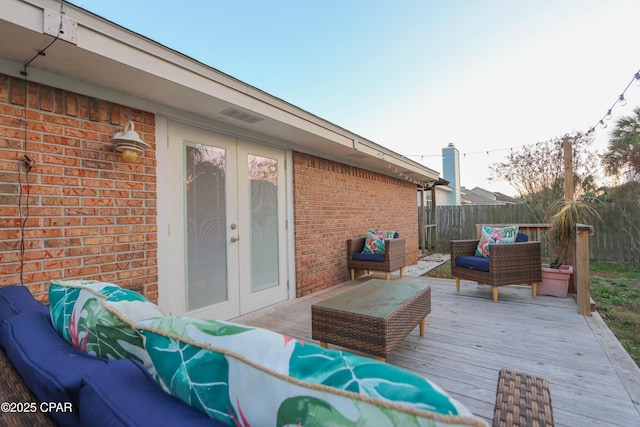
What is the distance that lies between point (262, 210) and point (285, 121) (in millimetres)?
1212

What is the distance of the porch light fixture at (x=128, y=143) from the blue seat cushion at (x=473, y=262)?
13.9 ft

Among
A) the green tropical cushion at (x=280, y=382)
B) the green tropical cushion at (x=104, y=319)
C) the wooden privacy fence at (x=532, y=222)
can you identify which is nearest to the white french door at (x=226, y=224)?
the green tropical cushion at (x=104, y=319)

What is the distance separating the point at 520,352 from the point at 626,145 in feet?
22.6

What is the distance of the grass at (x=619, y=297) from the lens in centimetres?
296

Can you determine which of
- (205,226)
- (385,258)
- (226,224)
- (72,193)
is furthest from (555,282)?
(72,193)

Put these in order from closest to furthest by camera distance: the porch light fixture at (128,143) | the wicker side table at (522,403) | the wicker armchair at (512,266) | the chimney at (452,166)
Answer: the wicker side table at (522,403), the porch light fixture at (128,143), the wicker armchair at (512,266), the chimney at (452,166)

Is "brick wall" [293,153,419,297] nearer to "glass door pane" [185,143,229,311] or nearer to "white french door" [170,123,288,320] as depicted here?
"white french door" [170,123,288,320]

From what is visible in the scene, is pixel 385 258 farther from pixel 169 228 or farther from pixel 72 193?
pixel 72 193

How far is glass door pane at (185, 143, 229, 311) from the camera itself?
122 inches

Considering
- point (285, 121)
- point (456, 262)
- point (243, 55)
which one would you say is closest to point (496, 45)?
point (456, 262)

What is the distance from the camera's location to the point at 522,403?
3.48 feet

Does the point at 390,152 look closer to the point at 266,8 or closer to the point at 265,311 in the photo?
the point at 266,8

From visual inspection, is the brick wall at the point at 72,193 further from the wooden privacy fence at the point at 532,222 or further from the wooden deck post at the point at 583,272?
the wooden privacy fence at the point at 532,222

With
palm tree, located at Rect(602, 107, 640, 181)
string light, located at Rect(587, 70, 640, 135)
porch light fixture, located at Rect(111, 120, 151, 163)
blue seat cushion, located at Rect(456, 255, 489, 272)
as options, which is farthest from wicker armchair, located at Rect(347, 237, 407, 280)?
palm tree, located at Rect(602, 107, 640, 181)
